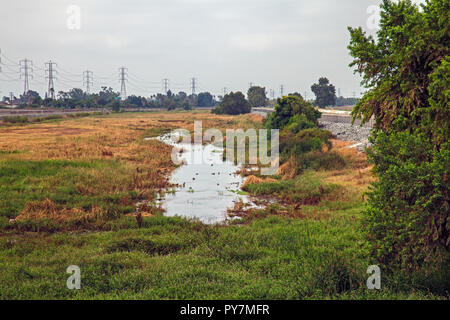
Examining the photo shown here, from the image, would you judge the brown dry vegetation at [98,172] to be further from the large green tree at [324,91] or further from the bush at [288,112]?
the large green tree at [324,91]

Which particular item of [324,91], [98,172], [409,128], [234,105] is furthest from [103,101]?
[409,128]

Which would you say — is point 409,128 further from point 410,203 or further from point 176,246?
point 176,246

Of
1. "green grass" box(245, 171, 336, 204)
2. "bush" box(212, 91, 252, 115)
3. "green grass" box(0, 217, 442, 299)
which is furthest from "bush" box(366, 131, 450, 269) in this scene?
"bush" box(212, 91, 252, 115)

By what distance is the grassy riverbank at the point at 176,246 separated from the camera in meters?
7.09

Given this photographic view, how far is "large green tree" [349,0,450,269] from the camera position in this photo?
20.2 ft

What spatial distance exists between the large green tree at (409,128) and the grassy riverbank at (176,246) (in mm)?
743

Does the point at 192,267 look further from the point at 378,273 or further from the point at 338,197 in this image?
the point at 338,197

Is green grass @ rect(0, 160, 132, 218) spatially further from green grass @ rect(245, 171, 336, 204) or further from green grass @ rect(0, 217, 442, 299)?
green grass @ rect(245, 171, 336, 204)

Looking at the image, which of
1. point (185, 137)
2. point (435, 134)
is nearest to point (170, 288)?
point (435, 134)

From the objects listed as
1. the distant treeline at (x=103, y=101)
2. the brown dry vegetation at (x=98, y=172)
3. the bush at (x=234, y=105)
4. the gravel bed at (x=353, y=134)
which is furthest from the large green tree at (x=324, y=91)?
the brown dry vegetation at (x=98, y=172)

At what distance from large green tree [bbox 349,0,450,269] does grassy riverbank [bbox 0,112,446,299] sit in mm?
743

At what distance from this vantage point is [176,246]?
1027cm

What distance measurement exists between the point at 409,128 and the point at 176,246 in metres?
6.52
